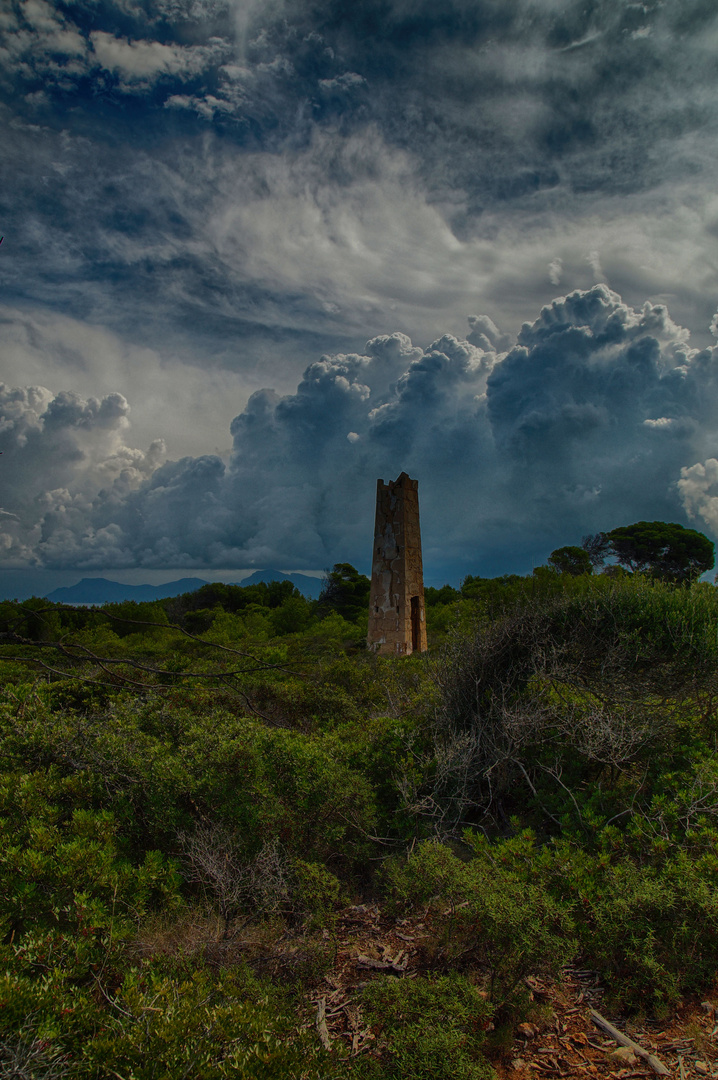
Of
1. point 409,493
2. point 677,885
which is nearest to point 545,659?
point 677,885

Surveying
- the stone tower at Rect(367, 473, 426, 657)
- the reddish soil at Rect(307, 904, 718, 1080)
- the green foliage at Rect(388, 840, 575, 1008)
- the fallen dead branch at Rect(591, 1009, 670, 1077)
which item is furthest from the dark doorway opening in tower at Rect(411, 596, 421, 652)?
the fallen dead branch at Rect(591, 1009, 670, 1077)

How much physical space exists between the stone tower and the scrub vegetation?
326 inches

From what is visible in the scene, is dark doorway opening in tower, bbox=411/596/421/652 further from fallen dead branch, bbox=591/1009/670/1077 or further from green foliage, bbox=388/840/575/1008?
fallen dead branch, bbox=591/1009/670/1077

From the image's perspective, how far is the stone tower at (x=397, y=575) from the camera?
→ 18000mm

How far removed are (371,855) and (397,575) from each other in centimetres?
1241

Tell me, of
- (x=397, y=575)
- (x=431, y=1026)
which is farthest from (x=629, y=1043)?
(x=397, y=575)

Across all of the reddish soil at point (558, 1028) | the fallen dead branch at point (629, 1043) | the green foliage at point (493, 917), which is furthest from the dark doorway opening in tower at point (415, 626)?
the fallen dead branch at point (629, 1043)

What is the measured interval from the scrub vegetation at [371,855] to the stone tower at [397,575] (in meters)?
8.29

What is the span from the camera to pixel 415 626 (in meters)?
18.6

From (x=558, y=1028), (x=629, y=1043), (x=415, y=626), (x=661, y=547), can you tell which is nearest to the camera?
(x=629, y=1043)

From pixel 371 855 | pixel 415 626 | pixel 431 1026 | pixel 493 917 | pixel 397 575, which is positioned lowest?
pixel 371 855

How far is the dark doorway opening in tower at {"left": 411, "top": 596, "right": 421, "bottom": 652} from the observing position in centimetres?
1842

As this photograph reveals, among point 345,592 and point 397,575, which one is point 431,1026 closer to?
point 397,575

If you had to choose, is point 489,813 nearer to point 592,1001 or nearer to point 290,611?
point 592,1001
